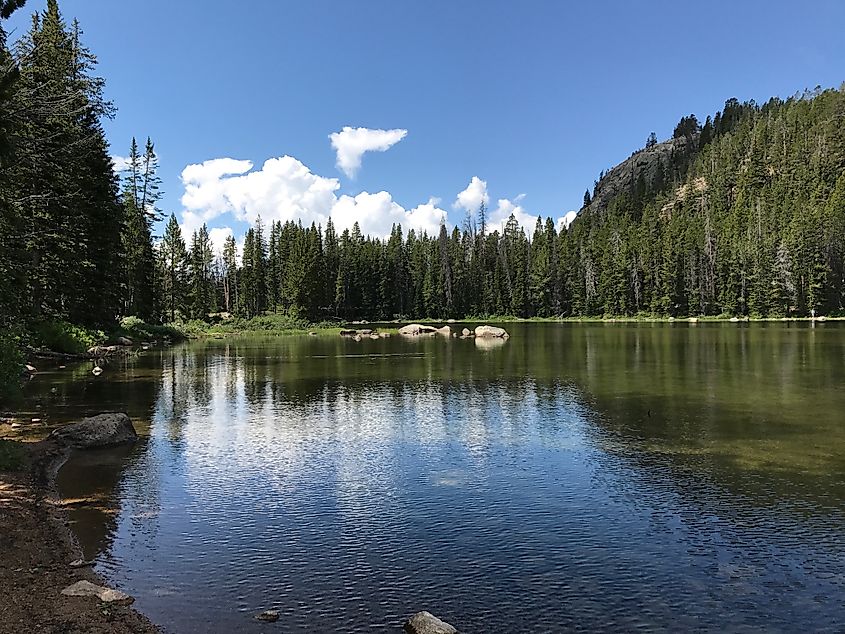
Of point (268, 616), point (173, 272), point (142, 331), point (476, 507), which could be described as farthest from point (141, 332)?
point (268, 616)

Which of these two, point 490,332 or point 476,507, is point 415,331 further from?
point 476,507

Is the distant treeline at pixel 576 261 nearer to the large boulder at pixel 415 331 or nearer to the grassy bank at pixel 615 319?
the grassy bank at pixel 615 319

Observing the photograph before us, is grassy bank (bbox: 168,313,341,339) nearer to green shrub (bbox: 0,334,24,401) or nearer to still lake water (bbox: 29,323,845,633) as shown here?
still lake water (bbox: 29,323,845,633)

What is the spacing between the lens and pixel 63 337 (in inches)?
1730

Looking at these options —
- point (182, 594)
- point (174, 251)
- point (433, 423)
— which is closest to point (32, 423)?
point (433, 423)

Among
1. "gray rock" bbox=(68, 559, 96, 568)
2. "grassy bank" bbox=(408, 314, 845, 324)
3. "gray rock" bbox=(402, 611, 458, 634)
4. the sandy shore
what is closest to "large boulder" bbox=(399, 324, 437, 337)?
"grassy bank" bbox=(408, 314, 845, 324)

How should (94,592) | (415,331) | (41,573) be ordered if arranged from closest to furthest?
(94,592) → (41,573) → (415,331)

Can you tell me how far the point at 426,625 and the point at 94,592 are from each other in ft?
16.4

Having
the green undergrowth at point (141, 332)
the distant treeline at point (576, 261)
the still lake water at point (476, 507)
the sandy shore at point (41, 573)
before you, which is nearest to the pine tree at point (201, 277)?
the distant treeline at point (576, 261)

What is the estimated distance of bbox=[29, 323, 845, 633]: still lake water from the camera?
948cm

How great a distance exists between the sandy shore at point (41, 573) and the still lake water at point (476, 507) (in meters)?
0.47

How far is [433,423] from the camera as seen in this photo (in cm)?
2395

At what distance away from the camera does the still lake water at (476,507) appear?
9484mm

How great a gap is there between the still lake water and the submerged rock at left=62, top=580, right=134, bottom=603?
0.98ft
